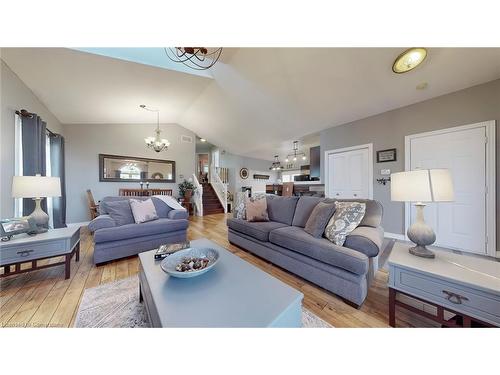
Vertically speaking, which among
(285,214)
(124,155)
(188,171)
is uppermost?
(124,155)

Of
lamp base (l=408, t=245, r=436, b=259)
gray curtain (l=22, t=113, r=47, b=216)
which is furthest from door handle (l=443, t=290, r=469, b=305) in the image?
gray curtain (l=22, t=113, r=47, b=216)

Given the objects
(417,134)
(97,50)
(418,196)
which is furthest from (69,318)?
(417,134)

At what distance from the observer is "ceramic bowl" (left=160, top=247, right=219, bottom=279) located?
107cm

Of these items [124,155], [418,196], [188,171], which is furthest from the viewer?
[188,171]

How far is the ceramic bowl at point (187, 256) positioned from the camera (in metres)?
1.07

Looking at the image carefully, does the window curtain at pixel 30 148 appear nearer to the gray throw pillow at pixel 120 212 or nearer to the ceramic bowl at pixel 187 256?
the gray throw pillow at pixel 120 212

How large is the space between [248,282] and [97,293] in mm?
1597

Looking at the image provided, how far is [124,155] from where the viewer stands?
526 centimetres

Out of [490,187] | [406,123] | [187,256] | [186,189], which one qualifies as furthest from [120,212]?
[490,187]

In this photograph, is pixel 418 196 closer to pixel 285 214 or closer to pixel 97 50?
pixel 285 214

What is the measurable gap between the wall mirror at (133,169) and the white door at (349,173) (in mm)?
5142

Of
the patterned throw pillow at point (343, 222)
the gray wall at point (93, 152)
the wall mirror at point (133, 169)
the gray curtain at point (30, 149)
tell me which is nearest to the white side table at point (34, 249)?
the gray curtain at point (30, 149)

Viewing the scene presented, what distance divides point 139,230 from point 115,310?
1.27 m
